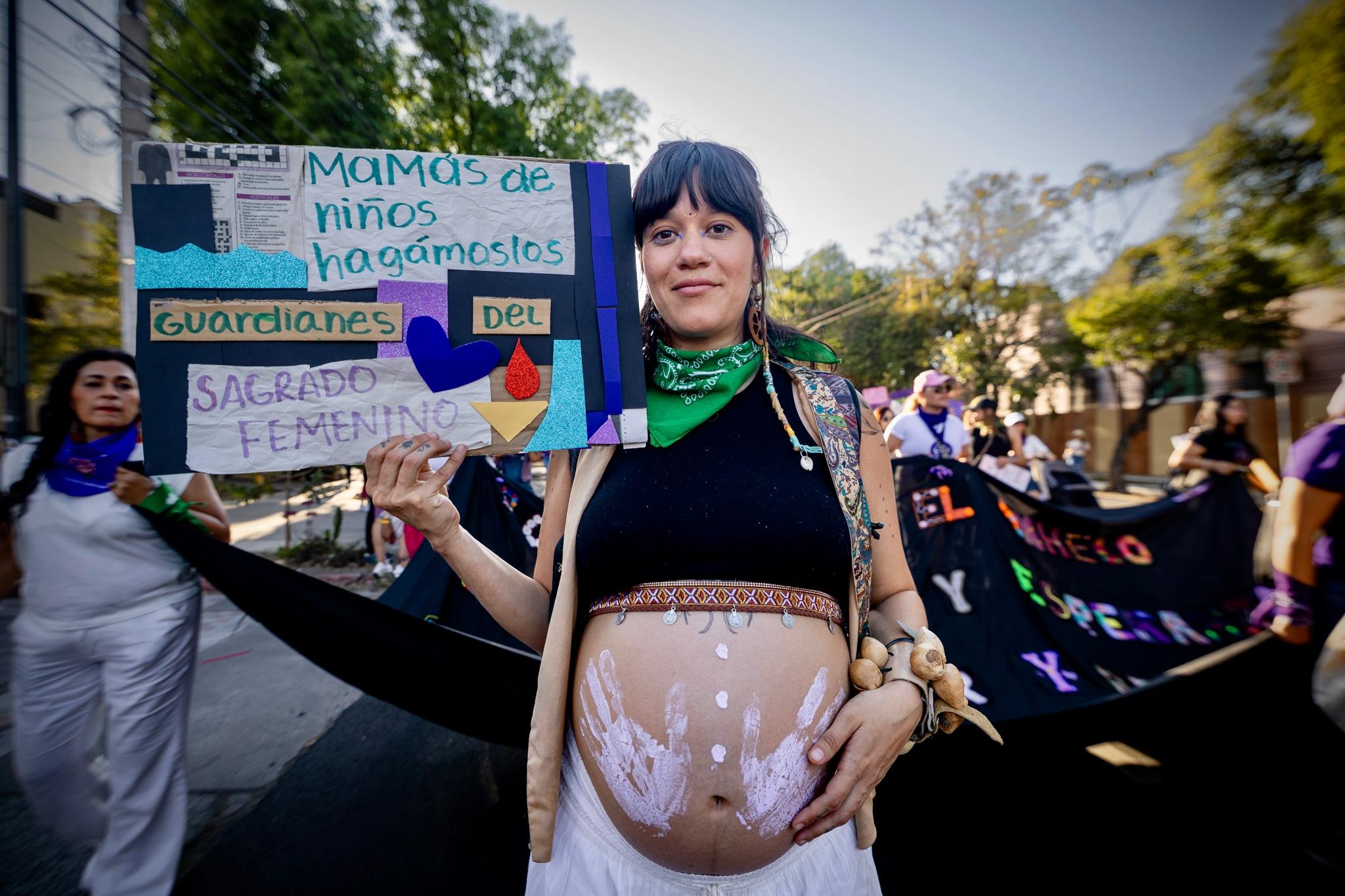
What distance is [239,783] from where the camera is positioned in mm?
2973

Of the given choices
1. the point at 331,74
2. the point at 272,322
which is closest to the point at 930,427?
the point at 272,322

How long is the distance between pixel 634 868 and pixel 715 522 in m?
0.69

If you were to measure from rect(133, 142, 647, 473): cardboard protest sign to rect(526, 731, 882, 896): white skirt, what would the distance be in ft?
2.50

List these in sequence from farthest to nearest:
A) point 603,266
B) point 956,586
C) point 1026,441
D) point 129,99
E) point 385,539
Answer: point 1026,441 < point 385,539 < point 129,99 < point 956,586 < point 603,266

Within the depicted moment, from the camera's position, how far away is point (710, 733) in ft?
3.53

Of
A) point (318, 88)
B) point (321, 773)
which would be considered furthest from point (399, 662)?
point (318, 88)

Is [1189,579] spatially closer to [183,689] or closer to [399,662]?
[399,662]

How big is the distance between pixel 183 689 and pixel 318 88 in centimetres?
812

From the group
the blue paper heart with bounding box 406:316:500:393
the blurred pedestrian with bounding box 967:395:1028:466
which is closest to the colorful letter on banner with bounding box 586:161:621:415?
the blue paper heart with bounding box 406:316:500:393

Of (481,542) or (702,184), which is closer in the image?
(702,184)

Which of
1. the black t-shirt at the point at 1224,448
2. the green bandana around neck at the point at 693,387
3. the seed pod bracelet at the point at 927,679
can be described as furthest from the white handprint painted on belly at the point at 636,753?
the black t-shirt at the point at 1224,448

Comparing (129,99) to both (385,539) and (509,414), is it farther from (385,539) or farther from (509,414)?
(509,414)

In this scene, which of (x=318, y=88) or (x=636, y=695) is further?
(x=318, y=88)

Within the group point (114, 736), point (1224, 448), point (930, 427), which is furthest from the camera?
point (930, 427)
